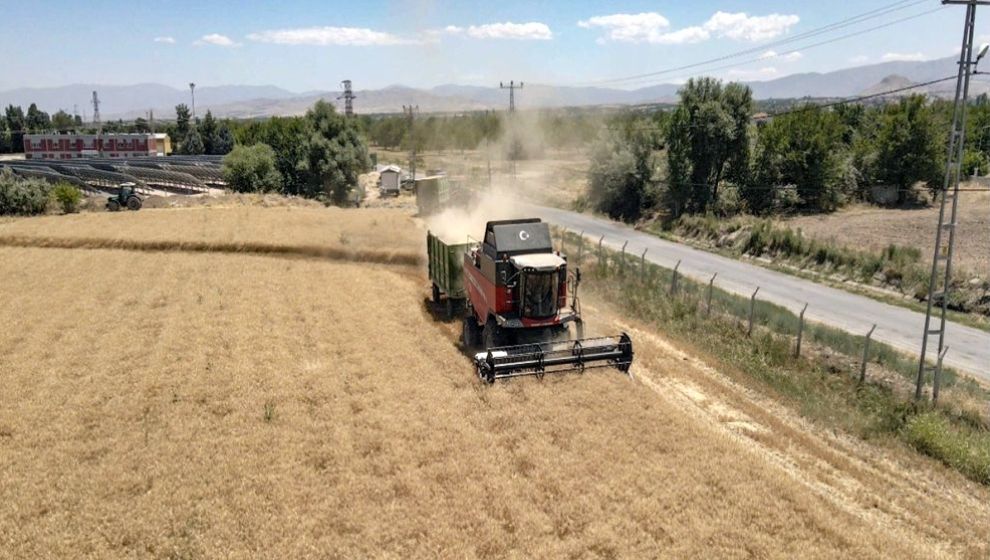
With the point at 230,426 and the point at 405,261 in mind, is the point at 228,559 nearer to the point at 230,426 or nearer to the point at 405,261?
the point at 230,426

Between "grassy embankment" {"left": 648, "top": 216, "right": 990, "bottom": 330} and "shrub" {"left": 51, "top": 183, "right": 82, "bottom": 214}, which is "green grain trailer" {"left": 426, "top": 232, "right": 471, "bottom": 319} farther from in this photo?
"shrub" {"left": 51, "top": 183, "right": 82, "bottom": 214}

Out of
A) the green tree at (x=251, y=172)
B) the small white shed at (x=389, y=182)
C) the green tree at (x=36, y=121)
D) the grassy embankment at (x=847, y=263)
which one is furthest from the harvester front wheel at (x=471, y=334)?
the green tree at (x=36, y=121)

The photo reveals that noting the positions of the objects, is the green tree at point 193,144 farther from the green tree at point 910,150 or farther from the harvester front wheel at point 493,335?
the harvester front wheel at point 493,335

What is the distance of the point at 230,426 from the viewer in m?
13.8

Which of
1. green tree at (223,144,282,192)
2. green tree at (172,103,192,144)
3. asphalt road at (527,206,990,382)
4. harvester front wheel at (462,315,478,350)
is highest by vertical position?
green tree at (172,103,192,144)

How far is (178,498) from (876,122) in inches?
2537

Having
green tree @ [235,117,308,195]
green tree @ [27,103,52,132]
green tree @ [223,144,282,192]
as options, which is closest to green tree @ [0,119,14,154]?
green tree @ [27,103,52,132]

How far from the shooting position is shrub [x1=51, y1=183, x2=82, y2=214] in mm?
47500

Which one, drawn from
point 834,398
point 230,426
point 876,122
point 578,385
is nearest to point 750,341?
point 834,398

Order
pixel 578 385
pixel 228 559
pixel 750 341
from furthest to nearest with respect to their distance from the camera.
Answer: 1. pixel 750 341
2. pixel 578 385
3. pixel 228 559

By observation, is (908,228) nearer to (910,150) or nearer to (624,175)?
(910,150)

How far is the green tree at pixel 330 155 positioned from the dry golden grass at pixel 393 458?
39683 millimetres

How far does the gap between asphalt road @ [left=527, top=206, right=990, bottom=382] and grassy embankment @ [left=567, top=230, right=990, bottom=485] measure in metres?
1.80

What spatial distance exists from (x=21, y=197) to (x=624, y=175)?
1754 inches
